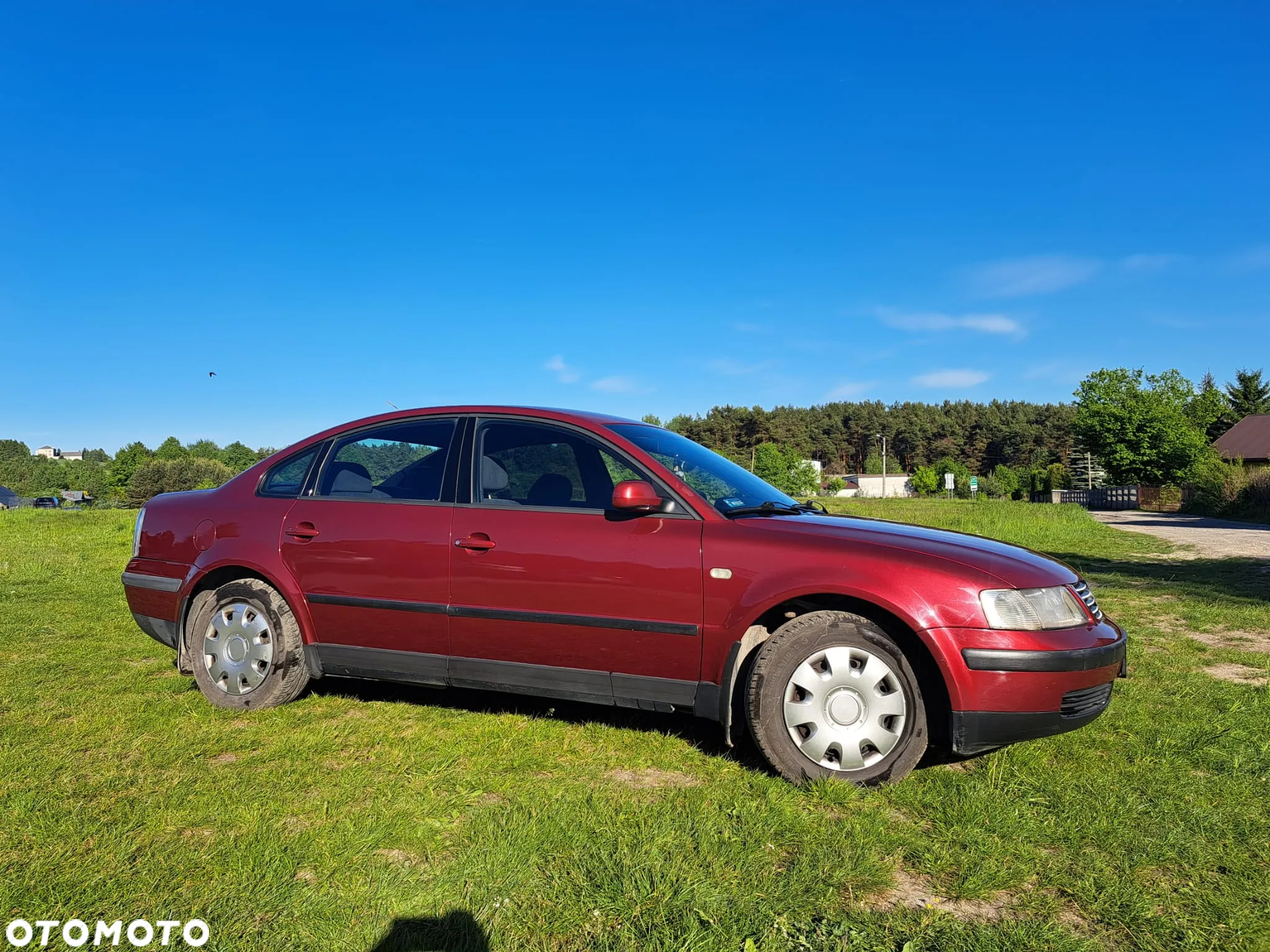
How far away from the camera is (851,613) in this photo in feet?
11.0

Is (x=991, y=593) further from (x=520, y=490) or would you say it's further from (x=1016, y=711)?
(x=520, y=490)

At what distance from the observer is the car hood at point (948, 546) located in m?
3.30

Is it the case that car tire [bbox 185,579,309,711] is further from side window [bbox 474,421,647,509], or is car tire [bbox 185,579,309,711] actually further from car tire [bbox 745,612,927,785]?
car tire [bbox 745,612,927,785]

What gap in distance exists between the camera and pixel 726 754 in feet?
11.9

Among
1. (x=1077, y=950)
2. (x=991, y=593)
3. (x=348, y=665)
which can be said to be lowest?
(x=1077, y=950)

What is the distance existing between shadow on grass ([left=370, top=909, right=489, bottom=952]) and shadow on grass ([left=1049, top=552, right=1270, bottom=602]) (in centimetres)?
737

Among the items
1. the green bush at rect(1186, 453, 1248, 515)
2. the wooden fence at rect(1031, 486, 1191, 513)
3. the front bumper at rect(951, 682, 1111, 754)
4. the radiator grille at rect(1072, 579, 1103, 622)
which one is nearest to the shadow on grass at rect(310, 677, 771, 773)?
the front bumper at rect(951, 682, 1111, 754)

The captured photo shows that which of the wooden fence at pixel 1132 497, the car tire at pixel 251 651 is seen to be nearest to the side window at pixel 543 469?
the car tire at pixel 251 651

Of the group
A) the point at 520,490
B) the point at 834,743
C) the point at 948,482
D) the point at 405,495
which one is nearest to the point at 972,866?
the point at 834,743

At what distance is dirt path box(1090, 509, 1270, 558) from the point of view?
1448 cm

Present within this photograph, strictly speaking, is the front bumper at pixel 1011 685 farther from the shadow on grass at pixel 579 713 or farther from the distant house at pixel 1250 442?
the distant house at pixel 1250 442

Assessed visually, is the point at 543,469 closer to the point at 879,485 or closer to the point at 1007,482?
the point at 1007,482

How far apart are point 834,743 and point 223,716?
3108 mm

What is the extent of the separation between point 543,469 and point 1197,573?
427 inches
